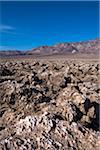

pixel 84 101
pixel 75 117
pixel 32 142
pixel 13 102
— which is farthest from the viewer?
pixel 13 102

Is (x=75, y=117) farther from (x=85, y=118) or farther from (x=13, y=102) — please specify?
(x=13, y=102)

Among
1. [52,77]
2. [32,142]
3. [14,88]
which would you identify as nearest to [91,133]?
[32,142]

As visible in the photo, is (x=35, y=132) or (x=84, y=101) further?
(x=84, y=101)

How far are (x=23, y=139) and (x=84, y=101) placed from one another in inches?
130

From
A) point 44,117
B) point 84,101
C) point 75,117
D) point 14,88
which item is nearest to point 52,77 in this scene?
point 14,88

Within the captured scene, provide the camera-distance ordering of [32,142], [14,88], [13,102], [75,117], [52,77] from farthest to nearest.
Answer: [52,77], [14,88], [13,102], [75,117], [32,142]

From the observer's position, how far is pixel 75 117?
724 cm

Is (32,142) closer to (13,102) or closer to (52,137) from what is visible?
(52,137)

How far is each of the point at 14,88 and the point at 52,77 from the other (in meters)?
5.51

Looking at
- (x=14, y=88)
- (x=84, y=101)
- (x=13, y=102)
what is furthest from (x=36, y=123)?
(x=14, y=88)

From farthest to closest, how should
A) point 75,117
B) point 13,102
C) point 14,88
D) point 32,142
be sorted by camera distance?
point 14,88 → point 13,102 → point 75,117 → point 32,142

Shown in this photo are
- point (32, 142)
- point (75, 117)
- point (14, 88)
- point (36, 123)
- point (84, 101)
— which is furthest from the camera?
point (14, 88)

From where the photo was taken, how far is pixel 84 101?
854 cm

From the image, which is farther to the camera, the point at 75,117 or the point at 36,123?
the point at 75,117
